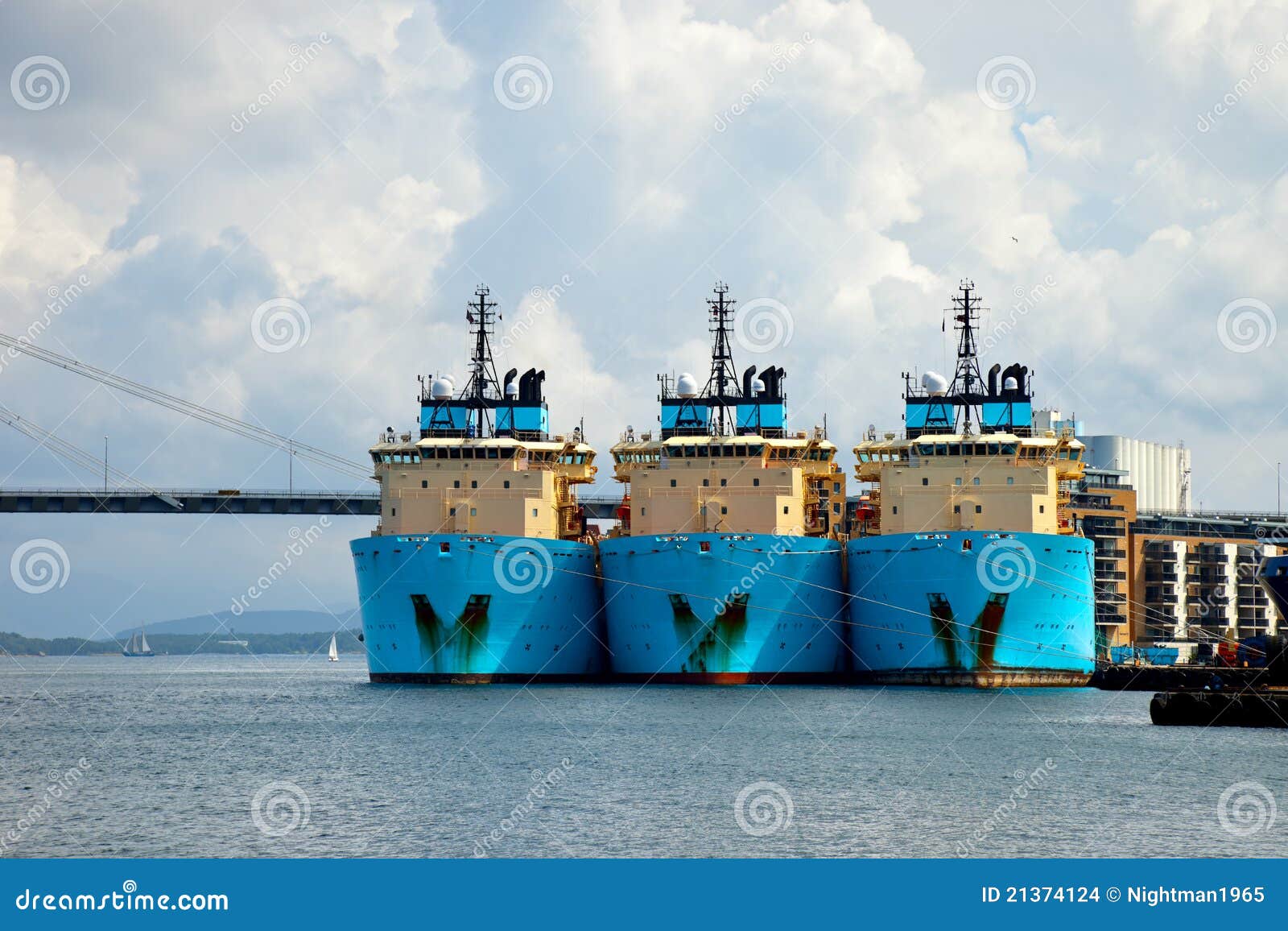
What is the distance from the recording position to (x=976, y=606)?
68750mm

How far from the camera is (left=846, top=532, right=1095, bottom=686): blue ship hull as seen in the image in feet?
226

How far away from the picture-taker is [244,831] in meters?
35.1

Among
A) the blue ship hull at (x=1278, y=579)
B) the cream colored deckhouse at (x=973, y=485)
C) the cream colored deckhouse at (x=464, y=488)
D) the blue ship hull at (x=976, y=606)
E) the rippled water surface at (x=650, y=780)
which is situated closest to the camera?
the rippled water surface at (x=650, y=780)

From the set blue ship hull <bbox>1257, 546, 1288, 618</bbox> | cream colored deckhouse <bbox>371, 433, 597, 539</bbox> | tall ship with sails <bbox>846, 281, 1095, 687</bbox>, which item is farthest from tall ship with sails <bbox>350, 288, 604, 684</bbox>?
blue ship hull <bbox>1257, 546, 1288, 618</bbox>

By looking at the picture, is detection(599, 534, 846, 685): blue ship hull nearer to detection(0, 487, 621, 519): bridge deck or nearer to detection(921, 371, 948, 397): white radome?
detection(921, 371, 948, 397): white radome

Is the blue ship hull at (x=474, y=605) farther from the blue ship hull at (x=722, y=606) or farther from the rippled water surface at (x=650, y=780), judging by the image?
the rippled water surface at (x=650, y=780)

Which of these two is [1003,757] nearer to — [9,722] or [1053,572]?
[1053,572]

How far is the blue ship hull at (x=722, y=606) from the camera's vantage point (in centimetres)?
6950

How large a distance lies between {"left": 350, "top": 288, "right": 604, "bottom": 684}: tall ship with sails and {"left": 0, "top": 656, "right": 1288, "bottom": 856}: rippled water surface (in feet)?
14.2

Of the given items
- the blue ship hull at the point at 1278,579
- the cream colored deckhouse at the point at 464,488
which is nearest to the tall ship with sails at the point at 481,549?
the cream colored deckhouse at the point at 464,488

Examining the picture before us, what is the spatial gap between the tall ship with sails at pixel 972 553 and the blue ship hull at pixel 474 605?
13.0m

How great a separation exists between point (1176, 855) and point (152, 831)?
2086 centimetres

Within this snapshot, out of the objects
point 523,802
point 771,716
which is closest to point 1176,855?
point 523,802

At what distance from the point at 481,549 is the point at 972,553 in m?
20.2
